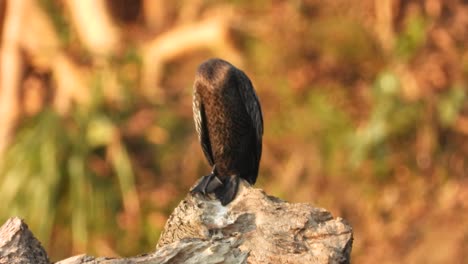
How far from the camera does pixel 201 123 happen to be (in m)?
5.83

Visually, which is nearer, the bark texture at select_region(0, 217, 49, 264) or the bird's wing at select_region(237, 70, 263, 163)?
the bark texture at select_region(0, 217, 49, 264)

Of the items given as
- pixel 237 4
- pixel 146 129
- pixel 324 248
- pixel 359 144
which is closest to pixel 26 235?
pixel 324 248

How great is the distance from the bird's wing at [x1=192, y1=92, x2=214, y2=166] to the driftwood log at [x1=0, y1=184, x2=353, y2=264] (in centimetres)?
102

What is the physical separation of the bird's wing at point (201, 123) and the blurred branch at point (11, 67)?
6683 mm

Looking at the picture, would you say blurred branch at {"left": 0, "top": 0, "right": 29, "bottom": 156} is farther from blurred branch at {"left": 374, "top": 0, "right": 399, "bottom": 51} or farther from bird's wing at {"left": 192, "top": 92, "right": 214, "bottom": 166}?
bird's wing at {"left": 192, "top": 92, "right": 214, "bottom": 166}

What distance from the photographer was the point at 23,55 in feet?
41.7

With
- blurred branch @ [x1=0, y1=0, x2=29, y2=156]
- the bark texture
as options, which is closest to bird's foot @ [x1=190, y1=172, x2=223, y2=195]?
the bark texture

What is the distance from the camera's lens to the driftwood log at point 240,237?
434 cm

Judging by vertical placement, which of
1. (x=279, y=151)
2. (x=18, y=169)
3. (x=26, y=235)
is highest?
(x=279, y=151)

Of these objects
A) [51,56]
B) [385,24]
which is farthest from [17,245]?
[51,56]

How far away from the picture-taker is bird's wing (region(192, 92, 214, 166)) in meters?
5.75

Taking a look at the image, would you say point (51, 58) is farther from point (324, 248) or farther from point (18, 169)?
point (324, 248)

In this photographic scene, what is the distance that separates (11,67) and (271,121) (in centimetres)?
305

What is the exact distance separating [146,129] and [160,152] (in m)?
0.31
